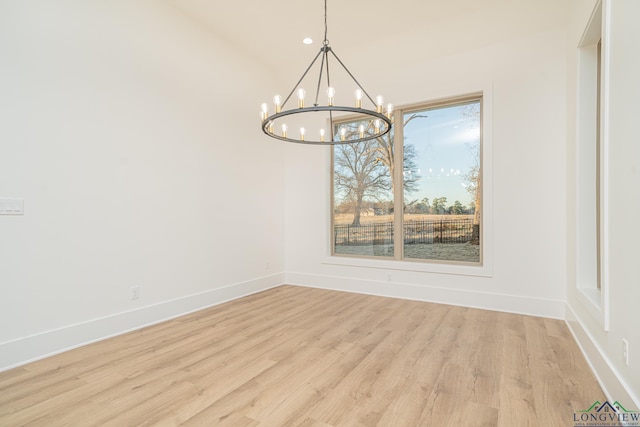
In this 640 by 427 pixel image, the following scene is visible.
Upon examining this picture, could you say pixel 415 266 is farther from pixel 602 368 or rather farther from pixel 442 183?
pixel 602 368

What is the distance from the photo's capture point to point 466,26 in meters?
3.77

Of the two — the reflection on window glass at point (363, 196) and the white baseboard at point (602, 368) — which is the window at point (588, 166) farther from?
the reflection on window glass at point (363, 196)

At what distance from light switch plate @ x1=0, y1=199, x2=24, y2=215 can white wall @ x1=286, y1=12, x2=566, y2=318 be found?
399 cm

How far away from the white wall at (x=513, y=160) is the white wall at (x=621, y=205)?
1368 millimetres

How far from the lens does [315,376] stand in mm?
2240

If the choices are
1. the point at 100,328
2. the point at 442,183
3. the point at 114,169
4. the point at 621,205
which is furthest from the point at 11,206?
the point at 442,183

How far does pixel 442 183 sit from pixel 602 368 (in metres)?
2.66

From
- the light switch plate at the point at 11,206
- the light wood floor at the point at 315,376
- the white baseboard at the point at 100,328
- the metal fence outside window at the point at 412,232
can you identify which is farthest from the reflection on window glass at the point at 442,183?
the light switch plate at the point at 11,206

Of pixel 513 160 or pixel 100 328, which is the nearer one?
pixel 100 328

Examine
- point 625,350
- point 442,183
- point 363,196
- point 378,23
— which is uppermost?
point 378,23

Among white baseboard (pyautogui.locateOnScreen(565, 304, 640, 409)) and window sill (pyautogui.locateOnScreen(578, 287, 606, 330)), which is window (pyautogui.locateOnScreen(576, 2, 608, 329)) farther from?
white baseboard (pyautogui.locateOnScreen(565, 304, 640, 409))

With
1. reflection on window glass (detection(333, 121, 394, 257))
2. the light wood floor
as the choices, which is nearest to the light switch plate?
the light wood floor

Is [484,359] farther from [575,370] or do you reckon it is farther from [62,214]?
[62,214]

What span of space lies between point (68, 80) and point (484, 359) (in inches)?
165
